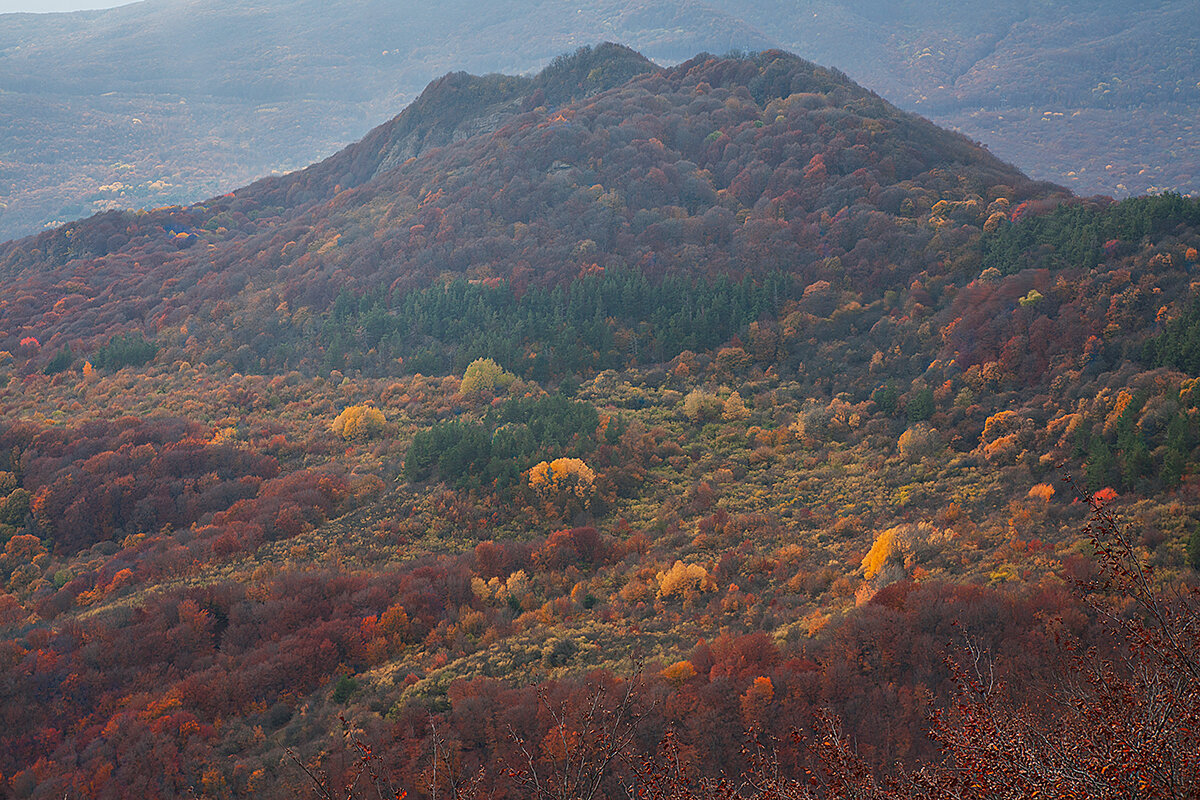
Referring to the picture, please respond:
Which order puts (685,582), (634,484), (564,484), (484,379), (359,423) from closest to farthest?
(685,582), (564,484), (634,484), (359,423), (484,379)

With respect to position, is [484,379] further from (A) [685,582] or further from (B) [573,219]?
(A) [685,582]

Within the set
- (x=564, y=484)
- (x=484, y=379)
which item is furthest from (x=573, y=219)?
(x=564, y=484)

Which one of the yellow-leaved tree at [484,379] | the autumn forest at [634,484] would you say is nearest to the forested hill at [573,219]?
the autumn forest at [634,484]

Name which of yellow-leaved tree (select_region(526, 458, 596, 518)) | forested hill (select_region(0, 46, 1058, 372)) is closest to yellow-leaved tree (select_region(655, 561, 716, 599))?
yellow-leaved tree (select_region(526, 458, 596, 518))

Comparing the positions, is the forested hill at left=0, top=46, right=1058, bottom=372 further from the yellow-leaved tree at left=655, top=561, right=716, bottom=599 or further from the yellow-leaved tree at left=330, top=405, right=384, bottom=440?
the yellow-leaved tree at left=655, top=561, right=716, bottom=599

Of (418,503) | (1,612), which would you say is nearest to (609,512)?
(418,503)
